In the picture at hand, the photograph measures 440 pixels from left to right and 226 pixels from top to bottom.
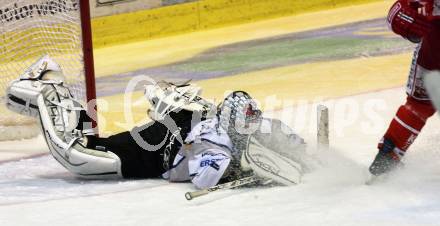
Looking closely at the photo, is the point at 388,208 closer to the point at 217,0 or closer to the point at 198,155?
the point at 198,155

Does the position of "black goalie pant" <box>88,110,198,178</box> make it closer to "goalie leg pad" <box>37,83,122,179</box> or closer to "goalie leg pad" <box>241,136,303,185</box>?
"goalie leg pad" <box>37,83,122,179</box>

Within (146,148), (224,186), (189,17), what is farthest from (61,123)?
(189,17)

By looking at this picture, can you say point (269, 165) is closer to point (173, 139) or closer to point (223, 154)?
point (223, 154)

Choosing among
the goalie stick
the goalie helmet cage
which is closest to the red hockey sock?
the goalie stick

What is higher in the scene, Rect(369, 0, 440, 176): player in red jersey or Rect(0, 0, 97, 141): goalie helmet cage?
Rect(369, 0, 440, 176): player in red jersey

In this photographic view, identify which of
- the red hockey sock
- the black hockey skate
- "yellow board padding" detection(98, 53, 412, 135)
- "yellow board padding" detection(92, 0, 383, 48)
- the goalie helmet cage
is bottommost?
"yellow board padding" detection(92, 0, 383, 48)

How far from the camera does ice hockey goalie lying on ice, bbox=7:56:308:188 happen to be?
325cm

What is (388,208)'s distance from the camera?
283 centimetres

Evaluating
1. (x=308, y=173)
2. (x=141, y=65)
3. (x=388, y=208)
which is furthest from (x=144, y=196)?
(x=141, y=65)

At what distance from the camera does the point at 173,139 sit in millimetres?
3480

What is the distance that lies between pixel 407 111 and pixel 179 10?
533cm

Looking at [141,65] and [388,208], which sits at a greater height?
[388,208]

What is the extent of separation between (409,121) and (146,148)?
0.96 metres

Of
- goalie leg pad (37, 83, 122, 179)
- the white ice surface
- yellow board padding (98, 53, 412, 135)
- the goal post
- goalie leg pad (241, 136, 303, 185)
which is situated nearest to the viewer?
the white ice surface
